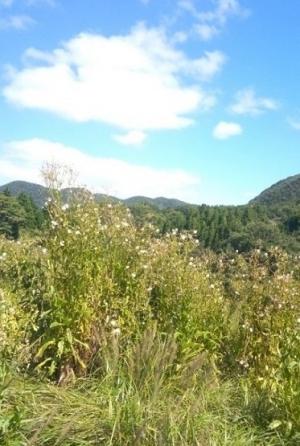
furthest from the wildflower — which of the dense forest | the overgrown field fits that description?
the dense forest

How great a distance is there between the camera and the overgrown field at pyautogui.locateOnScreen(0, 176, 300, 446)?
340cm

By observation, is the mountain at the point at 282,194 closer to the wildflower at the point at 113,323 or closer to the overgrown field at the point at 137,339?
the overgrown field at the point at 137,339

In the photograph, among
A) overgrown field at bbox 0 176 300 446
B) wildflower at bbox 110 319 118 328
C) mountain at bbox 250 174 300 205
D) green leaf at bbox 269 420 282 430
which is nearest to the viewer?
overgrown field at bbox 0 176 300 446

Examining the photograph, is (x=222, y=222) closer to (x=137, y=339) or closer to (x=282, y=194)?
(x=282, y=194)

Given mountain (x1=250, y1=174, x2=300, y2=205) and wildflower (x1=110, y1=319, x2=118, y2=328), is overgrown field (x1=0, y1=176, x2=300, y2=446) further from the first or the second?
mountain (x1=250, y1=174, x2=300, y2=205)

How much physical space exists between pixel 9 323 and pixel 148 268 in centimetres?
132

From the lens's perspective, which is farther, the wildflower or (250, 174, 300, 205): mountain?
(250, 174, 300, 205): mountain

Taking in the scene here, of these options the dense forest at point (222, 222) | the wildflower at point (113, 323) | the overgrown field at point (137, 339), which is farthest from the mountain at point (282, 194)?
the wildflower at point (113, 323)

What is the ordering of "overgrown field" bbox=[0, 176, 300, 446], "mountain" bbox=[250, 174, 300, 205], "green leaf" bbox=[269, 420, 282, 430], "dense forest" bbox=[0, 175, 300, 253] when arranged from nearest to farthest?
"overgrown field" bbox=[0, 176, 300, 446] → "green leaf" bbox=[269, 420, 282, 430] → "dense forest" bbox=[0, 175, 300, 253] → "mountain" bbox=[250, 174, 300, 205]

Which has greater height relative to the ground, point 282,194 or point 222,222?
point 282,194

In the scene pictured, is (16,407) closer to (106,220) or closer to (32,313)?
(32,313)

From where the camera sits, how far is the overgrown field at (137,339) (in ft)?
11.2

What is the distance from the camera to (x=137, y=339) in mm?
4602

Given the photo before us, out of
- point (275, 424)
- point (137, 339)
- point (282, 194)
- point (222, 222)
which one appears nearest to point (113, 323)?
point (137, 339)
